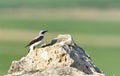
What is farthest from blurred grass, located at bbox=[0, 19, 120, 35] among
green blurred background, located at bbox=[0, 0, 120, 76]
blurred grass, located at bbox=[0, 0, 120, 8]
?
blurred grass, located at bbox=[0, 0, 120, 8]

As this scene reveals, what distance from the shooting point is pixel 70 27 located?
147 feet

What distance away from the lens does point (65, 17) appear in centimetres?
5766

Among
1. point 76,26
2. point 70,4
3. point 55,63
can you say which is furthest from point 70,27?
point 55,63

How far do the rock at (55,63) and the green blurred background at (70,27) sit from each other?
413 inches

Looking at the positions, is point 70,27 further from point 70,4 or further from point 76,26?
point 70,4

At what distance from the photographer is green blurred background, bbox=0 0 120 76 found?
2822 cm

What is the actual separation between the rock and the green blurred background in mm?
10499

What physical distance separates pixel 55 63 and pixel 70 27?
36793mm

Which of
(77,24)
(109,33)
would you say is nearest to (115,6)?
(77,24)

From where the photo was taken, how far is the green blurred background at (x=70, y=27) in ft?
92.6

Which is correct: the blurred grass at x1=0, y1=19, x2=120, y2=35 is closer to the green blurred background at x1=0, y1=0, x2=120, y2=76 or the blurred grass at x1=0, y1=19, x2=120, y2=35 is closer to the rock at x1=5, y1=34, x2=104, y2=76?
the green blurred background at x1=0, y1=0, x2=120, y2=76

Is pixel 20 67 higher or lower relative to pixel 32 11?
lower

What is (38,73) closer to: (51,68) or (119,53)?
(51,68)

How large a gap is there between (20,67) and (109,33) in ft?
109
